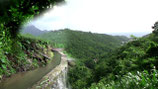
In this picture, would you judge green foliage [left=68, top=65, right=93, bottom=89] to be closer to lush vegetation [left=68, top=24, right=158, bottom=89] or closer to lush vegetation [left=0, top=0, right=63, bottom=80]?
lush vegetation [left=68, top=24, right=158, bottom=89]

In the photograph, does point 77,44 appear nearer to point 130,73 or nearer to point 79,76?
point 79,76

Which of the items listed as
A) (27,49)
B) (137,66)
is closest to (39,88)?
(27,49)

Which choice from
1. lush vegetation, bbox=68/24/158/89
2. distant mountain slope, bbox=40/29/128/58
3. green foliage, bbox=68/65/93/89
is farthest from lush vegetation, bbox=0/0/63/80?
distant mountain slope, bbox=40/29/128/58

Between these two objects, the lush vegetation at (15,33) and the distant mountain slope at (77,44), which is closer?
the lush vegetation at (15,33)

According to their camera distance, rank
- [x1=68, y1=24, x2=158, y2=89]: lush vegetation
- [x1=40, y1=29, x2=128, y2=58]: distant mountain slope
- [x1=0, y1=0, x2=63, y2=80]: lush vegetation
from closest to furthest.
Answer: [x1=0, y1=0, x2=63, y2=80]: lush vegetation → [x1=68, y1=24, x2=158, y2=89]: lush vegetation → [x1=40, y1=29, x2=128, y2=58]: distant mountain slope

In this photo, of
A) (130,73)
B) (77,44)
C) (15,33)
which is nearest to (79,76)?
(15,33)

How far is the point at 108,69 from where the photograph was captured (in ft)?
33.0

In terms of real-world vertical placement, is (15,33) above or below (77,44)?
above

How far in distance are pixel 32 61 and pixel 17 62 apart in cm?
122

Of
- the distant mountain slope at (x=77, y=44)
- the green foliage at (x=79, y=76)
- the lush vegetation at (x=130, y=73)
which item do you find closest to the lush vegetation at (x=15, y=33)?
the lush vegetation at (x=130, y=73)

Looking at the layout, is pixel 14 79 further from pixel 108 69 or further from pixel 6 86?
pixel 108 69

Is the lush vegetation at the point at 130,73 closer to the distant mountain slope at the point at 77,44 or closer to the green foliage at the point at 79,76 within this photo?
the green foliage at the point at 79,76

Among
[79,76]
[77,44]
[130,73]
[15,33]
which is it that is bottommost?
[79,76]

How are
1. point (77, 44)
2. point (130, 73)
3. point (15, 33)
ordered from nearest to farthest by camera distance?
point (130, 73)
point (15, 33)
point (77, 44)
